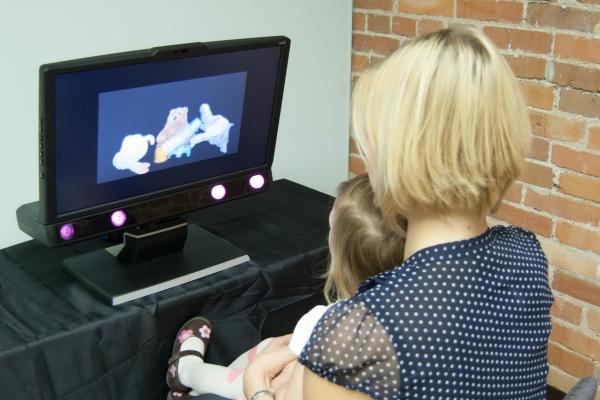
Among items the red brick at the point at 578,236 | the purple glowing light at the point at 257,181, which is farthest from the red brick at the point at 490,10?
the purple glowing light at the point at 257,181

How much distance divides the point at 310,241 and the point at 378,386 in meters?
0.92

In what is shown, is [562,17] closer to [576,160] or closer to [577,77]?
[577,77]

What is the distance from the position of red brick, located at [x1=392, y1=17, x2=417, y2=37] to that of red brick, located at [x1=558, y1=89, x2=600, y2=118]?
1.74ft

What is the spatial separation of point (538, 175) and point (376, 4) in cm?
76

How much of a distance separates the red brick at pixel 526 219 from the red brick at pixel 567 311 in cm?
20

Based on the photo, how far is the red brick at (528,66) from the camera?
209 cm

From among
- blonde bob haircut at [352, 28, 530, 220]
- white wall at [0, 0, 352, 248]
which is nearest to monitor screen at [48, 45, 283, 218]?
white wall at [0, 0, 352, 248]

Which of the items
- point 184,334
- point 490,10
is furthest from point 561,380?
point 184,334

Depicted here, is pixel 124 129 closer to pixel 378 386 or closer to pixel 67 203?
pixel 67 203

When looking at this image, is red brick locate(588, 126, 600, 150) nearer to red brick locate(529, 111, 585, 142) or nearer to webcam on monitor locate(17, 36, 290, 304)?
red brick locate(529, 111, 585, 142)

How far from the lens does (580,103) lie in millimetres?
2033

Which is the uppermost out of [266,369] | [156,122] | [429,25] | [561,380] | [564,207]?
[429,25]

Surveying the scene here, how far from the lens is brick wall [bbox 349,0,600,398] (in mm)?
2014

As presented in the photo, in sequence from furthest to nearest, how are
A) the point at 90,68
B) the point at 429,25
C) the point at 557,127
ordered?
1. the point at 429,25
2. the point at 557,127
3. the point at 90,68
